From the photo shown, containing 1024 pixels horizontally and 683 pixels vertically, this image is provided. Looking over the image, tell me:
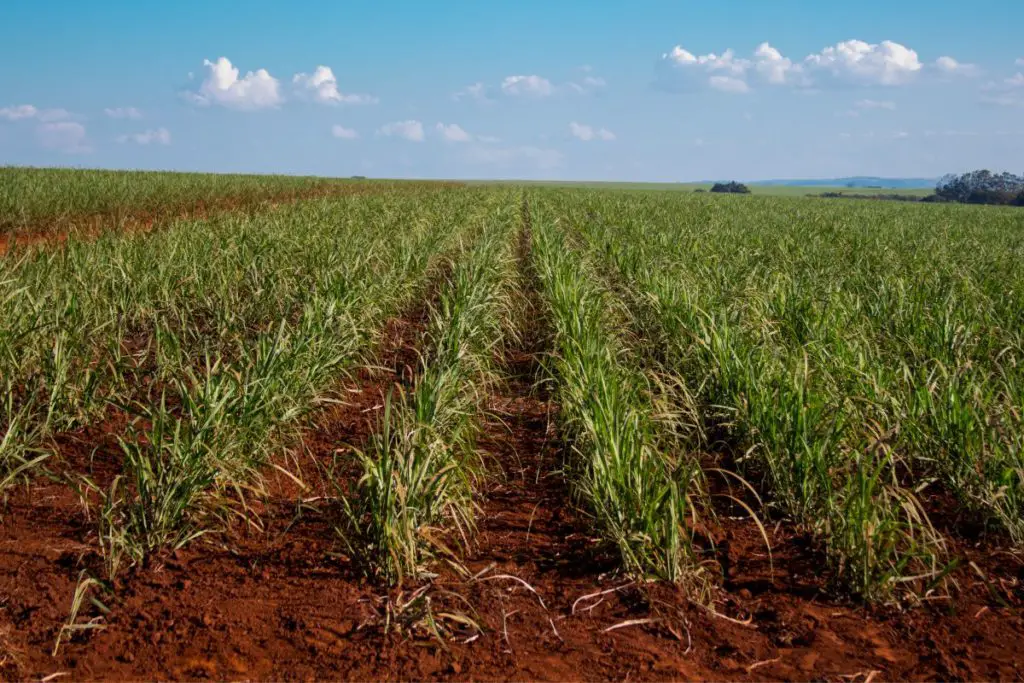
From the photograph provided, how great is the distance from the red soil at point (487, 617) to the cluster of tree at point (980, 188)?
2625 inches

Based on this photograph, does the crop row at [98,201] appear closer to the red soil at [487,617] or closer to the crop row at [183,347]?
the crop row at [183,347]

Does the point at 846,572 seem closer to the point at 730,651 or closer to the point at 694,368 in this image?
the point at 730,651

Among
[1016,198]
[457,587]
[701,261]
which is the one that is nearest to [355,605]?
[457,587]

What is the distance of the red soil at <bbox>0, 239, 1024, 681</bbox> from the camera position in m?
2.38

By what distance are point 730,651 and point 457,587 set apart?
0.96m

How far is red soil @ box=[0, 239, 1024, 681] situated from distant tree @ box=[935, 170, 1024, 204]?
67.6m

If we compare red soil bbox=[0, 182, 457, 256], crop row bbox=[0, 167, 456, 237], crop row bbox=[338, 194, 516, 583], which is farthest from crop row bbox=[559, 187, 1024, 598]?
crop row bbox=[0, 167, 456, 237]

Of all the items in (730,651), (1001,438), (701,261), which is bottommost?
(730,651)

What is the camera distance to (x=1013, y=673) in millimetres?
2387

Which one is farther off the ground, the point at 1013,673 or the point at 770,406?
the point at 770,406

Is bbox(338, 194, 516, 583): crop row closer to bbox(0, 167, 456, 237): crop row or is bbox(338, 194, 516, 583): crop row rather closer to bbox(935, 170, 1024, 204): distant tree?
bbox(0, 167, 456, 237): crop row

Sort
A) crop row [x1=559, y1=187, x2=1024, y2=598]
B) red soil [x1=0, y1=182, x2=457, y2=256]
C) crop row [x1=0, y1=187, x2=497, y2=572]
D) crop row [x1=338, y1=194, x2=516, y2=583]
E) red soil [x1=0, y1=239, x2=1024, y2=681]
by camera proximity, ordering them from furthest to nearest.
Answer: red soil [x1=0, y1=182, x2=457, y2=256] < crop row [x1=0, y1=187, x2=497, y2=572] < crop row [x1=559, y1=187, x2=1024, y2=598] < crop row [x1=338, y1=194, x2=516, y2=583] < red soil [x1=0, y1=239, x2=1024, y2=681]

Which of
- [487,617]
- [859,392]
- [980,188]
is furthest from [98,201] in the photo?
A: [980,188]

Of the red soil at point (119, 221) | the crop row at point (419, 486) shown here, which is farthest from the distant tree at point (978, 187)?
the crop row at point (419, 486)
